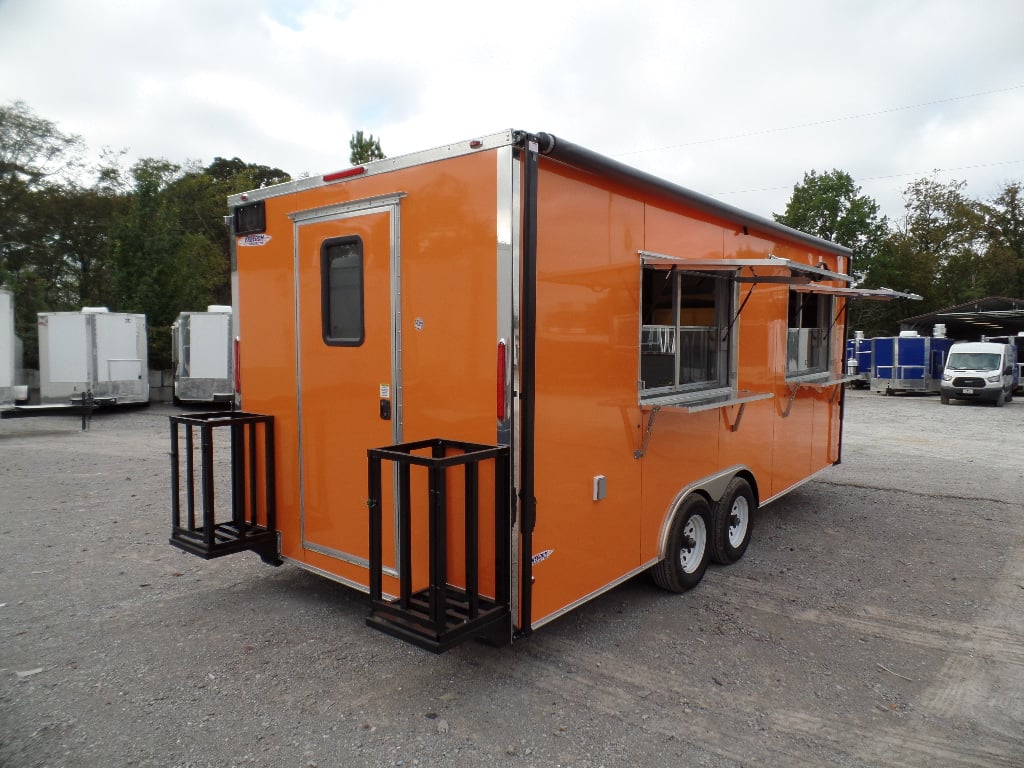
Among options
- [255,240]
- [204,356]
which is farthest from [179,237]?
[255,240]

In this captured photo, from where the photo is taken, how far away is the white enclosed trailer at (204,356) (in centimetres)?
1656

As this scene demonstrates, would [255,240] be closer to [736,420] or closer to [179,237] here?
Result: [736,420]

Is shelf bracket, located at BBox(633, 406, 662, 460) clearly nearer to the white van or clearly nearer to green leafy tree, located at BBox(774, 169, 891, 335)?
the white van

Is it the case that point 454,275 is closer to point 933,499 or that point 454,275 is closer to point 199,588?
point 199,588

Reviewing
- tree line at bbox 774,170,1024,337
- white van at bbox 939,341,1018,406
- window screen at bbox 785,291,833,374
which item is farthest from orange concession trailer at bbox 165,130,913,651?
tree line at bbox 774,170,1024,337

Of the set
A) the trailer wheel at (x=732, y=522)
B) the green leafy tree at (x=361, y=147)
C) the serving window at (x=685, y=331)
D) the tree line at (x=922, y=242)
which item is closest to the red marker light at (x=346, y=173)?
the serving window at (x=685, y=331)

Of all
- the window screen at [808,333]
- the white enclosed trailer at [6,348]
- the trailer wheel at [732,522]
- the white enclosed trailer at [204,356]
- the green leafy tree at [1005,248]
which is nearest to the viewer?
the trailer wheel at [732,522]

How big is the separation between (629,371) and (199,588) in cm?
340

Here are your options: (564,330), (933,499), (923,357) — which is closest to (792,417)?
(933,499)

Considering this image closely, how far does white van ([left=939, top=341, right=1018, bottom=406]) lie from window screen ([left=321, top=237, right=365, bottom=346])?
2119 centimetres

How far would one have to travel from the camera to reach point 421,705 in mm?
3361

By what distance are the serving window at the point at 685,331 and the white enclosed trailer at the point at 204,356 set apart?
1396 centimetres

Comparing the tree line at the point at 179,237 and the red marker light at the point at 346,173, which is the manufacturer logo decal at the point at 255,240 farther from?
the tree line at the point at 179,237

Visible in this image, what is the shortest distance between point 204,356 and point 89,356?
7.75 ft
